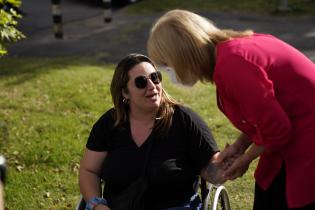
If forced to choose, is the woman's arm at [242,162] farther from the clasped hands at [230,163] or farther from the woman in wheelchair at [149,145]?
the woman in wheelchair at [149,145]

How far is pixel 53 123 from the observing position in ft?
20.1

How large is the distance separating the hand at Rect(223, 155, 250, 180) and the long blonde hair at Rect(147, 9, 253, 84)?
1.50 feet

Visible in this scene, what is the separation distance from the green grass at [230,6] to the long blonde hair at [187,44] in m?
11.0

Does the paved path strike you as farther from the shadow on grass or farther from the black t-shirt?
the black t-shirt

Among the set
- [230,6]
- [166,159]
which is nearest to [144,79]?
[166,159]

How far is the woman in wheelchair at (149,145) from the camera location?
3.34 metres

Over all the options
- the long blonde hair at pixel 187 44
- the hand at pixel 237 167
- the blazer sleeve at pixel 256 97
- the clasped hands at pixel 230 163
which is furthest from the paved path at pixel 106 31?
the blazer sleeve at pixel 256 97

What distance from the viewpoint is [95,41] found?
10.8m

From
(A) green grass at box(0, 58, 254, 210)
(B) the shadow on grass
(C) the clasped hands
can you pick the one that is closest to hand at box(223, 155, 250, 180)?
(C) the clasped hands

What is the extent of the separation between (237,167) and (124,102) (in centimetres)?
83

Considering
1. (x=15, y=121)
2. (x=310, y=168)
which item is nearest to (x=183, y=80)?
(x=310, y=168)

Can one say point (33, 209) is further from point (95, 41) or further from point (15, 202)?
point (95, 41)

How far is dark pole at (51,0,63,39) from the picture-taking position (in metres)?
10.8

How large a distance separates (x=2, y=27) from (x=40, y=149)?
1.13 m
